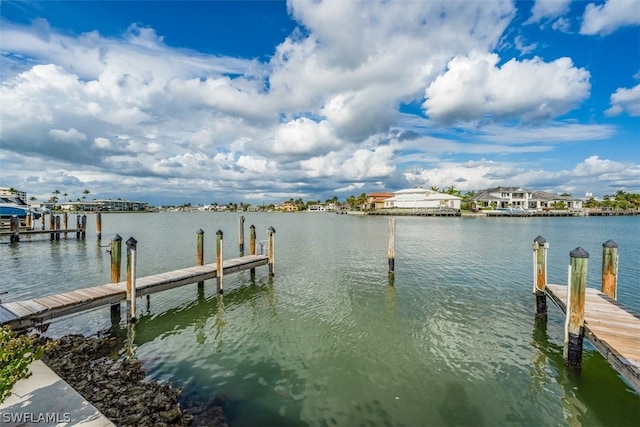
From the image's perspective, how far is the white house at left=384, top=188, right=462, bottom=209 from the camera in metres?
99.9

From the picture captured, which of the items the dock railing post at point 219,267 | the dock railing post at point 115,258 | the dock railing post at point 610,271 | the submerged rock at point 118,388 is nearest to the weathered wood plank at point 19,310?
the submerged rock at point 118,388

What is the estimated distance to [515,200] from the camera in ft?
328

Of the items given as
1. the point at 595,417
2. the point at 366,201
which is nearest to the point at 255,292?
the point at 595,417

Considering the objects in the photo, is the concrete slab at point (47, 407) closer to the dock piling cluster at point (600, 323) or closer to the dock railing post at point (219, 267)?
the dock railing post at point (219, 267)

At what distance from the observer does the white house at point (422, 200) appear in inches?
3935

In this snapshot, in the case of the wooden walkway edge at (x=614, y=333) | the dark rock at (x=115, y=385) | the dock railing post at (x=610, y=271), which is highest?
the dock railing post at (x=610, y=271)

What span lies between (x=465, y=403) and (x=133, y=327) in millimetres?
10404

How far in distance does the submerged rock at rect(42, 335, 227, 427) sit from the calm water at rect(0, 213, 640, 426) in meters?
0.46

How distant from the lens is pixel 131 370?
782 centimetres

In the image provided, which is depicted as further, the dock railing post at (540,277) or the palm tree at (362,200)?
the palm tree at (362,200)

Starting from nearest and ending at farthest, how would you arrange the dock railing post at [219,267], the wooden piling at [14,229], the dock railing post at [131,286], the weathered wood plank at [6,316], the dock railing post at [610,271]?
the weathered wood plank at [6,316], the dock railing post at [610,271], the dock railing post at [131,286], the dock railing post at [219,267], the wooden piling at [14,229]

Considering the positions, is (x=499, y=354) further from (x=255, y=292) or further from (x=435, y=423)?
(x=255, y=292)

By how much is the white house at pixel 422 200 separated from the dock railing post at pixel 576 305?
316 ft

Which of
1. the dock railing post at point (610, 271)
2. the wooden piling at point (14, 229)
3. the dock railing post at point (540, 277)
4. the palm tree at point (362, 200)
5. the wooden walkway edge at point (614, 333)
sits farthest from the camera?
the palm tree at point (362, 200)
